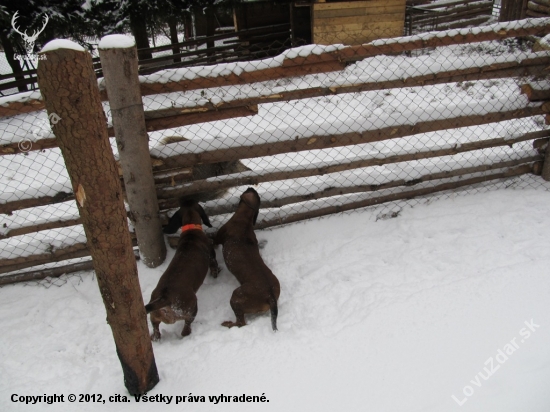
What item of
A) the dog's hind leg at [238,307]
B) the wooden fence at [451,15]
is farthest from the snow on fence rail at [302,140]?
the wooden fence at [451,15]

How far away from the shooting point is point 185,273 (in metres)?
3.79

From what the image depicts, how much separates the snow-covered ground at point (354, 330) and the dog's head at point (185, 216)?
0.56 metres

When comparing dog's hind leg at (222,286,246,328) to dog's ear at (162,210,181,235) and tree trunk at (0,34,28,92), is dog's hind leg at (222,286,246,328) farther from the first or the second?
tree trunk at (0,34,28,92)

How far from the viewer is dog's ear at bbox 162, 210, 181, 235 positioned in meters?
4.36

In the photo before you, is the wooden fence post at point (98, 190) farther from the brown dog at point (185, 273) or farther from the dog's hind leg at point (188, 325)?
the dog's hind leg at point (188, 325)

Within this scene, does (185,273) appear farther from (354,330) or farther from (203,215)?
(354,330)

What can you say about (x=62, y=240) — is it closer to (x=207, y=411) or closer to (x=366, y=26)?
(x=207, y=411)

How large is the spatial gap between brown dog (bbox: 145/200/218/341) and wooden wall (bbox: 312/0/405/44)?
31.6 ft

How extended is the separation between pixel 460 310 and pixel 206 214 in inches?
114

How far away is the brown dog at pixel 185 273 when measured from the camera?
11.6 ft

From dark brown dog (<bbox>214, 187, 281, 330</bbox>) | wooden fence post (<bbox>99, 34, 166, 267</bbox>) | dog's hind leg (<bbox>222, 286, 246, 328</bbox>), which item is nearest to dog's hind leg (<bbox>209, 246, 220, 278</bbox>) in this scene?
dark brown dog (<bbox>214, 187, 281, 330</bbox>)

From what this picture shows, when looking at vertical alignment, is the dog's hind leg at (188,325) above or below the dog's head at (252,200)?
below

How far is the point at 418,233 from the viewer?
4.69 m

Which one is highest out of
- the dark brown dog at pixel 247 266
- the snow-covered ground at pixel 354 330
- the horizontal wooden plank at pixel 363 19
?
the horizontal wooden plank at pixel 363 19
